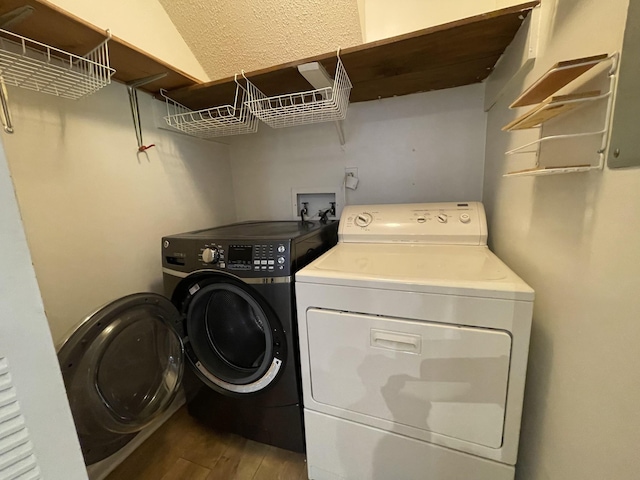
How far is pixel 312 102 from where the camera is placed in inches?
53.9

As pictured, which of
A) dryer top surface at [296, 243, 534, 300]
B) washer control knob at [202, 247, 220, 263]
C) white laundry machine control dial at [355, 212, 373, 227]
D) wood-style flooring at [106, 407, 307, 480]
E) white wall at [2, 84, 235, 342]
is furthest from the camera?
white laundry machine control dial at [355, 212, 373, 227]

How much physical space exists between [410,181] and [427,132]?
11.7 inches

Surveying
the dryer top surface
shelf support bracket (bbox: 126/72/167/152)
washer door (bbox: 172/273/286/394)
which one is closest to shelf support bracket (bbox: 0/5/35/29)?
shelf support bracket (bbox: 126/72/167/152)

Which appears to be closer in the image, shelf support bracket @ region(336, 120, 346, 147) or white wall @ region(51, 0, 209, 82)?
white wall @ region(51, 0, 209, 82)

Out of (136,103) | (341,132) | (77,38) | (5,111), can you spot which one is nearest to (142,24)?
(136,103)

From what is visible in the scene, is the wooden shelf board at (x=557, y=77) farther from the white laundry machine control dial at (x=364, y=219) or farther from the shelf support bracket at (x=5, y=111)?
the shelf support bracket at (x=5, y=111)

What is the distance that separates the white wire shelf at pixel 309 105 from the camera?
124 cm

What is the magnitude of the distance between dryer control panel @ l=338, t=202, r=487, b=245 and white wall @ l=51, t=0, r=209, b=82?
1.30m

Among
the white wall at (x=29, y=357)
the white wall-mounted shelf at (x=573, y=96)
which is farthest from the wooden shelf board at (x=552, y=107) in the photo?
the white wall at (x=29, y=357)

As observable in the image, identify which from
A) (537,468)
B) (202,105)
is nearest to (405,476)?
(537,468)

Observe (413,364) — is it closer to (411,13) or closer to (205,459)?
(205,459)

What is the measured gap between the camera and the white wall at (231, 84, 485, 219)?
1538mm

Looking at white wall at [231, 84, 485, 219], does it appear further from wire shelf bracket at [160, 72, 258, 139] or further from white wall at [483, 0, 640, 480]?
white wall at [483, 0, 640, 480]

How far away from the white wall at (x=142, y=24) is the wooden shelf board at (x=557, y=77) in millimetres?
1606
